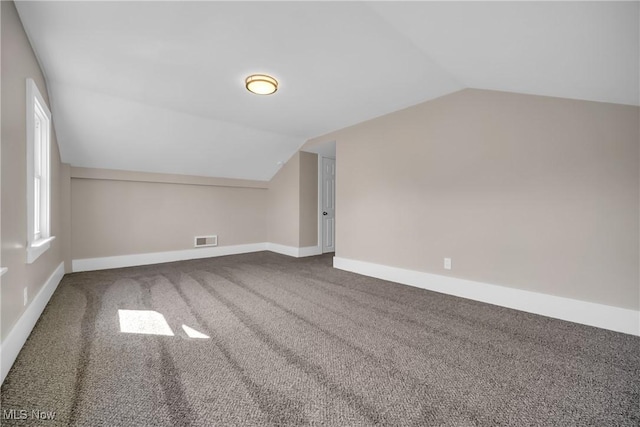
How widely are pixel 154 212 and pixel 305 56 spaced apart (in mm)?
4014

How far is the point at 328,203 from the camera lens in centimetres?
597

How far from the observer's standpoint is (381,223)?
3904 mm

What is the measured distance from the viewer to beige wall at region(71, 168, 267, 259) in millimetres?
4258

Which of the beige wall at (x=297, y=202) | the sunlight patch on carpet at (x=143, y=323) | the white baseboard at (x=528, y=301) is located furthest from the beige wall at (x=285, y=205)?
the sunlight patch on carpet at (x=143, y=323)

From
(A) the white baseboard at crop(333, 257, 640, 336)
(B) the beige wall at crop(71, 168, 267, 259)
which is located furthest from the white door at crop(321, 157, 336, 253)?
(A) the white baseboard at crop(333, 257, 640, 336)

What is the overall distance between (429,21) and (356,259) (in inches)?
123

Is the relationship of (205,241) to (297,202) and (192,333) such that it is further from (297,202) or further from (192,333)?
(192,333)

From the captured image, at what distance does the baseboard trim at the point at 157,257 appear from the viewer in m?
4.23

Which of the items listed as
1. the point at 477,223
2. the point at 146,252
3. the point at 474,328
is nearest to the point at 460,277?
the point at 477,223

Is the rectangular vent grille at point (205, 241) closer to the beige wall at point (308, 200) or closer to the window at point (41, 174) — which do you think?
the beige wall at point (308, 200)

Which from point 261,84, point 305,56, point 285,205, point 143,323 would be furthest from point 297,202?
point 143,323

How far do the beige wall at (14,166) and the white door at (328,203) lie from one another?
4.41m

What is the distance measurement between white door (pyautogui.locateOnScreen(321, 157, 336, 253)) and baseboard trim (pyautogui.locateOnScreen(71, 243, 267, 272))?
4.97ft

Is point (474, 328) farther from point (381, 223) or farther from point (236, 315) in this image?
point (236, 315)
